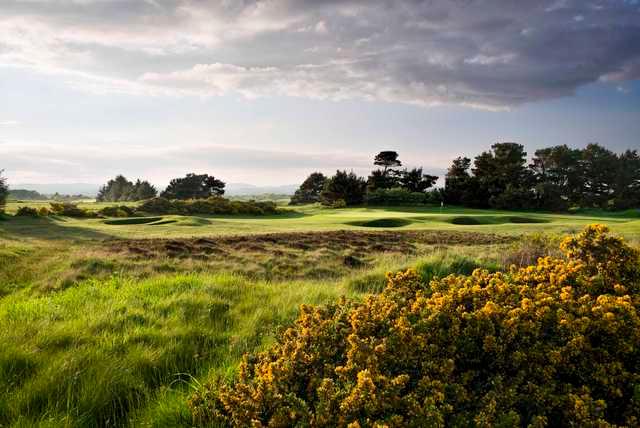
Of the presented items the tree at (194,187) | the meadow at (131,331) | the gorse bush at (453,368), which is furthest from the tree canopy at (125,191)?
the gorse bush at (453,368)

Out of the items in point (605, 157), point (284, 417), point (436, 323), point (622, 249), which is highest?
point (605, 157)

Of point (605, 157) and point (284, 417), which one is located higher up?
point (605, 157)

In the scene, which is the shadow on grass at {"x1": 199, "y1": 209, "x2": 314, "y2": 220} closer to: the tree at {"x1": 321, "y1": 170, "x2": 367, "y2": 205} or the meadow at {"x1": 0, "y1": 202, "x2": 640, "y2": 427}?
the tree at {"x1": 321, "y1": 170, "x2": 367, "y2": 205}

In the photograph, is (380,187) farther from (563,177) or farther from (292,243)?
(292,243)

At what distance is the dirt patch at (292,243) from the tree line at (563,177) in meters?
46.7

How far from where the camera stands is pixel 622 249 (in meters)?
4.43

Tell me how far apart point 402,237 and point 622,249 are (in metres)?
19.1

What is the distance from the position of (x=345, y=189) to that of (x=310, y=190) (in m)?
31.3

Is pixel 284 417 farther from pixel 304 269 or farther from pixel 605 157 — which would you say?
pixel 605 157

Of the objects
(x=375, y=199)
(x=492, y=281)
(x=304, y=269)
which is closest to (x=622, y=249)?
(x=492, y=281)

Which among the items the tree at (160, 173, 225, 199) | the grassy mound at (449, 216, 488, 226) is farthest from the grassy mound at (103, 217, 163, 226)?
the tree at (160, 173, 225, 199)

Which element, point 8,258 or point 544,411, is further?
point 8,258

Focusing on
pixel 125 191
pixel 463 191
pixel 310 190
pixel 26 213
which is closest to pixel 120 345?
pixel 26 213

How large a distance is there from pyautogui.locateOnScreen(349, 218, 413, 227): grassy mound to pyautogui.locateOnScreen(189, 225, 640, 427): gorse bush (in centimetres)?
3193
